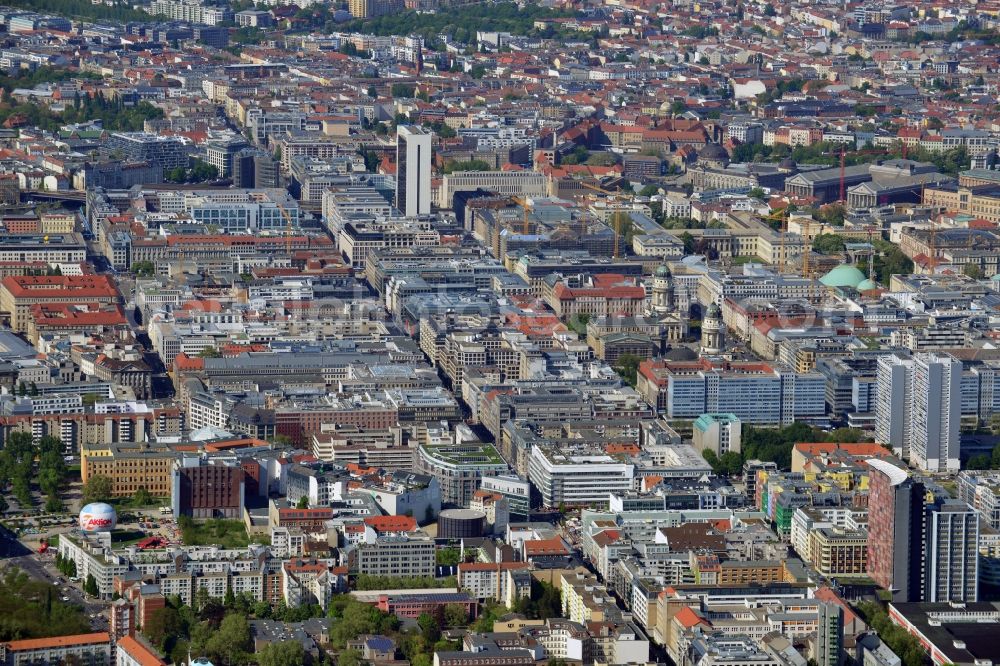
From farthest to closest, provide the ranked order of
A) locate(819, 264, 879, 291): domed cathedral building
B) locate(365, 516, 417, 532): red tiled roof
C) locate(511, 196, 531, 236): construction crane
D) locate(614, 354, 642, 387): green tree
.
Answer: locate(511, 196, 531, 236): construction crane, locate(819, 264, 879, 291): domed cathedral building, locate(614, 354, 642, 387): green tree, locate(365, 516, 417, 532): red tiled roof

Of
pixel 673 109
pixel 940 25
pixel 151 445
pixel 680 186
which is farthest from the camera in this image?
pixel 940 25

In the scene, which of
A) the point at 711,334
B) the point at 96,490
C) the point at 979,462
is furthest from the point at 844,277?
the point at 96,490

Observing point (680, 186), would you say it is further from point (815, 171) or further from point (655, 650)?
point (655, 650)

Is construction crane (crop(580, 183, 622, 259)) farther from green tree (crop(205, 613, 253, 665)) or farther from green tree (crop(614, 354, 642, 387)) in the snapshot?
green tree (crop(205, 613, 253, 665))

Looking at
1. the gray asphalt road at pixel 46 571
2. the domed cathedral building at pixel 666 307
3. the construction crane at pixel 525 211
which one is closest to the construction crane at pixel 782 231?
the domed cathedral building at pixel 666 307

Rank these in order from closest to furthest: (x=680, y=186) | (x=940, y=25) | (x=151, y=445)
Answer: (x=151, y=445)
(x=680, y=186)
(x=940, y=25)

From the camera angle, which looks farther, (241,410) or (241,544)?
(241,410)

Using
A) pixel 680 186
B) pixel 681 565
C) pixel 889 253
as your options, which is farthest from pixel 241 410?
pixel 680 186

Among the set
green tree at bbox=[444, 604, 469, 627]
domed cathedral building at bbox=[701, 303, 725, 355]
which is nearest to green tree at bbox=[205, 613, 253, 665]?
green tree at bbox=[444, 604, 469, 627]
